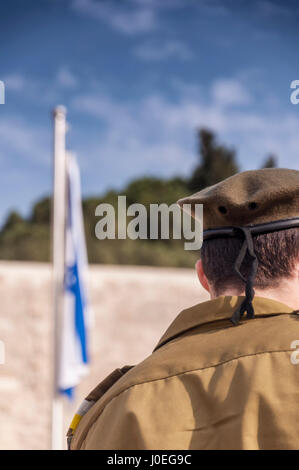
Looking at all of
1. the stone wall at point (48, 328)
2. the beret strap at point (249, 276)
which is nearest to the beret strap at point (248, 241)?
the beret strap at point (249, 276)

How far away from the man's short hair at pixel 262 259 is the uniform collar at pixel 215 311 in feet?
0.18

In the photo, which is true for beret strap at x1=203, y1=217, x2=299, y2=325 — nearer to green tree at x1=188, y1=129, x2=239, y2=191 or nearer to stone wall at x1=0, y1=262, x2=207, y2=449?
stone wall at x1=0, y1=262, x2=207, y2=449

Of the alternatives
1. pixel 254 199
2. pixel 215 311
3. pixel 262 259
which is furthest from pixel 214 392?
pixel 254 199

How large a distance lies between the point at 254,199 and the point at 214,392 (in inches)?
15.2

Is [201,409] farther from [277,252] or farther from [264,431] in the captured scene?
[277,252]

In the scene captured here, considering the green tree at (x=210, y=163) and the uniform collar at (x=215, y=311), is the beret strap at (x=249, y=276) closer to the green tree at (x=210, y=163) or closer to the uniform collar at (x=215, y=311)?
the uniform collar at (x=215, y=311)

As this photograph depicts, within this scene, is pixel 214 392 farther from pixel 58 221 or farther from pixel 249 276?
pixel 58 221

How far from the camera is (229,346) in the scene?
3.44ft

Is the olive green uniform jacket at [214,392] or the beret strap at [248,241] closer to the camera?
the olive green uniform jacket at [214,392]

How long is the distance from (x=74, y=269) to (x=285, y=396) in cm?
392

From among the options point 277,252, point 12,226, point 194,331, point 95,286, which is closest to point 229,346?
point 194,331

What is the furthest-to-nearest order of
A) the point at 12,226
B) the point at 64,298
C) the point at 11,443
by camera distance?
the point at 12,226, the point at 11,443, the point at 64,298

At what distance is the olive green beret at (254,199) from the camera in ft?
3.87

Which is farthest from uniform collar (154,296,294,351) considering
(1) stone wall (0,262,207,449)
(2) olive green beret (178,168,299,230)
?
(1) stone wall (0,262,207,449)
